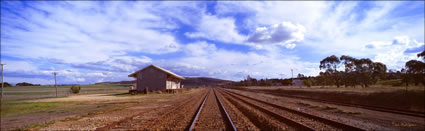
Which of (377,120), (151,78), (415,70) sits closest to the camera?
(377,120)

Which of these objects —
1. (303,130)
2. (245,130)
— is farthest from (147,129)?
(303,130)

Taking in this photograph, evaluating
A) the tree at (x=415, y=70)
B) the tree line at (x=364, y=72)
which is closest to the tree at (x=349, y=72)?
the tree line at (x=364, y=72)

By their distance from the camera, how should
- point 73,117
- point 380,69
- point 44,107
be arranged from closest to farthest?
point 73,117 → point 44,107 → point 380,69

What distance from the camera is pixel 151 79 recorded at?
44156 mm

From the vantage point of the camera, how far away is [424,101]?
17.7 m

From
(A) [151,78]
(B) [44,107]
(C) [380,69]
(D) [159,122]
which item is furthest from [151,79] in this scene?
(C) [380,69]

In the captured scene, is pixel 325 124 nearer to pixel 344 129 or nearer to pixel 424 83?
pixel 344 129

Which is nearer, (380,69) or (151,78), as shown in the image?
(151,78)

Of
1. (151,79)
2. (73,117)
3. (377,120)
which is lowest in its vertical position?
(377,120)

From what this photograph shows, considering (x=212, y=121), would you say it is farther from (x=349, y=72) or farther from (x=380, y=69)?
(x=380, y=69)

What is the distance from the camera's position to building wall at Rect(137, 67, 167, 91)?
44.0m

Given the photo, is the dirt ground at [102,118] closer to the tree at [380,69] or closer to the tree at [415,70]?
the tree at [415,70]

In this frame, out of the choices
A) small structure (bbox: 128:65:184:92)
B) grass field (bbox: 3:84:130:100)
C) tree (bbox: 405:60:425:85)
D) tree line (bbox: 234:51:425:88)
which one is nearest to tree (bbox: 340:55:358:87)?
tree line (bbox: 234:51:425:88)

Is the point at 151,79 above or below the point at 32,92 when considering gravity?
above
